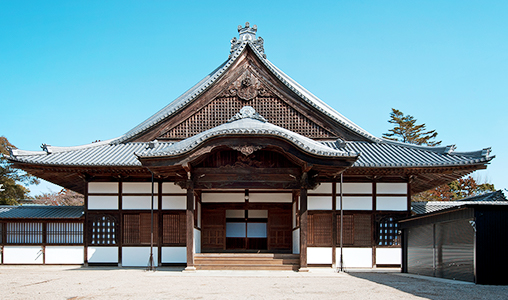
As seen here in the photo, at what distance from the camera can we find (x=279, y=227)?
17516mm

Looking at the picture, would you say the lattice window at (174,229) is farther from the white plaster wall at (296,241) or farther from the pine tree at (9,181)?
the pine tree at (9,181)

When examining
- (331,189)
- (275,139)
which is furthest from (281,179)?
(331,189)

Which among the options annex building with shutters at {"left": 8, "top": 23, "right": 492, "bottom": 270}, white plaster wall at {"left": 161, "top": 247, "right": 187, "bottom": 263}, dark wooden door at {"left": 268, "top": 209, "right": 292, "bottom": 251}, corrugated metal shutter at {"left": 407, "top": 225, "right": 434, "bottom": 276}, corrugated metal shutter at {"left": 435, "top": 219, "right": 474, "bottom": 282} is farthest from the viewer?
dark wooden door at {"left": 268, "top": 209, "right": 292, "bottom": 251}

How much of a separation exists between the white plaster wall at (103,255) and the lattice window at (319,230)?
709 cm

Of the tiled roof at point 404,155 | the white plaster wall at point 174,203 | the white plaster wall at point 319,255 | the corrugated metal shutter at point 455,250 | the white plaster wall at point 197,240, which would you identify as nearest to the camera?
the corrugated metal shutter at point 455,250

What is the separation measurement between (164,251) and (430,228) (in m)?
9.08

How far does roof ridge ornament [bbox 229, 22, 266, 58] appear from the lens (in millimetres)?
17484

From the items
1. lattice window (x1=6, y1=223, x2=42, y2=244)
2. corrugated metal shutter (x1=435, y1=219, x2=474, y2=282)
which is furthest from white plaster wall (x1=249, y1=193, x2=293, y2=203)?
lattice window (x1=6, y1=223, x2=42, y2=244)

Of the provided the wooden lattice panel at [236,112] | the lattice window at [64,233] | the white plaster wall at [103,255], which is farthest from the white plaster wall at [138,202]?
the wooden lattice panel at [236,112]

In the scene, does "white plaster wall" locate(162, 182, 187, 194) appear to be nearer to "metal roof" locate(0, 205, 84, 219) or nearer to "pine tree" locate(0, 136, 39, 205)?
"metal roof" locate(0, 205, 84, 219)

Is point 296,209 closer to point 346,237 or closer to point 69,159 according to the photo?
point 346,237

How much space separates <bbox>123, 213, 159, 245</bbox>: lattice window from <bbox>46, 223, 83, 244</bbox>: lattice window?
185 centimetres

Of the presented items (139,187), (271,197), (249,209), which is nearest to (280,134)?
(271,197)

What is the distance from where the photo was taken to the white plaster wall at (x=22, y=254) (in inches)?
640
